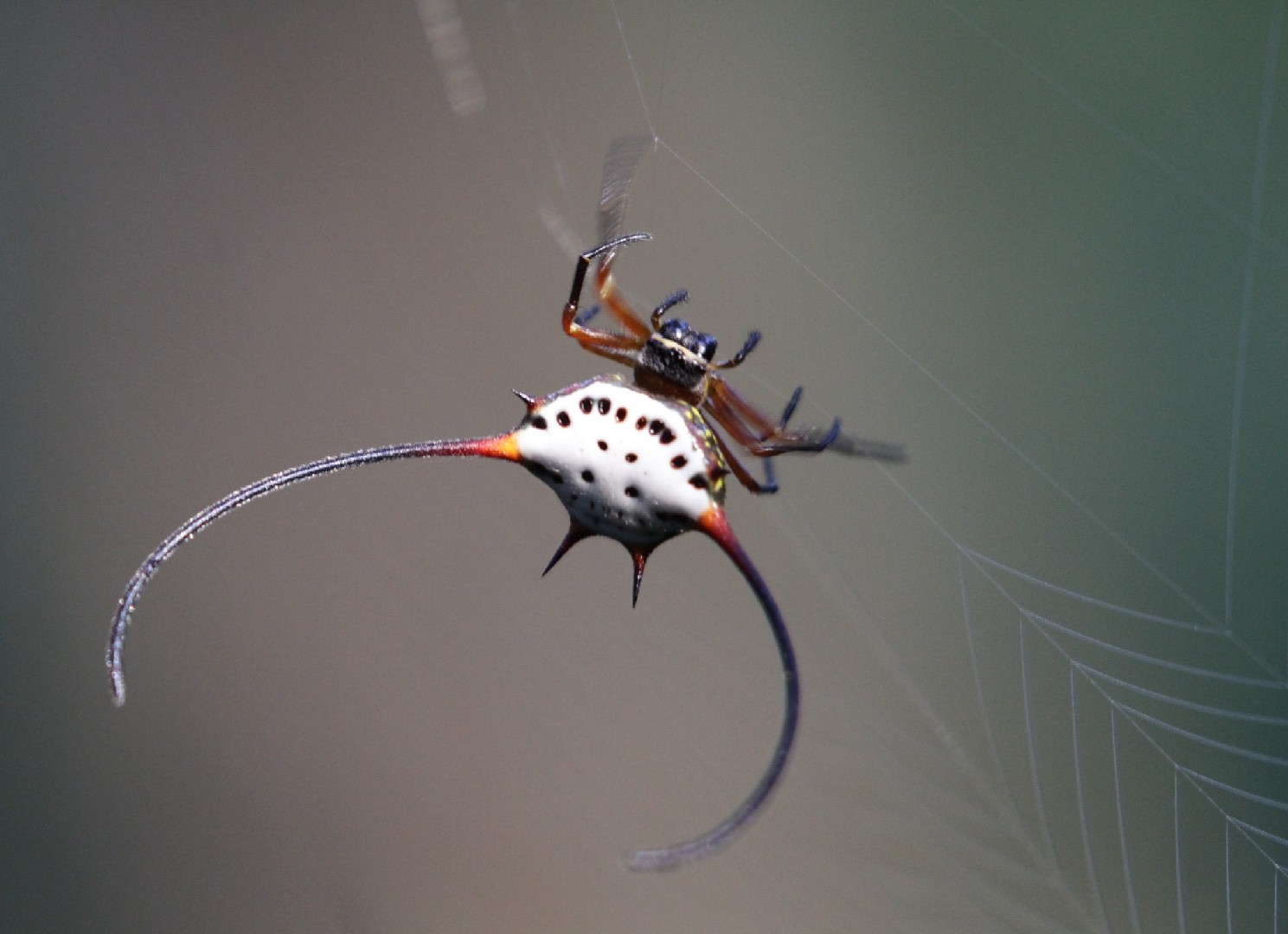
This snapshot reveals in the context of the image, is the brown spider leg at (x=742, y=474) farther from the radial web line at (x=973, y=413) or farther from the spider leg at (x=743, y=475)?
the radial web line at (x=973, y=413)

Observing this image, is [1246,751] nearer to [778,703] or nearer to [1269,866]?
[1269,866]

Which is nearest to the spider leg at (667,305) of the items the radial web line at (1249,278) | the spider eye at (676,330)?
the spider eye at (676,330)

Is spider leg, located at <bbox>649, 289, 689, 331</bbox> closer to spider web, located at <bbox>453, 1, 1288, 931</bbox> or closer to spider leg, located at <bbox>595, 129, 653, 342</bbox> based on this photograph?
spider leg, located at <bbox>595, 129, 653, 342</bbox>

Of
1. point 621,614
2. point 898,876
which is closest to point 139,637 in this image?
point 621,614

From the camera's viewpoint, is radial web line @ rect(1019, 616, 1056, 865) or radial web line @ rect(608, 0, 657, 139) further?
radial web line @ rect(1019, 616, 1056, 865)

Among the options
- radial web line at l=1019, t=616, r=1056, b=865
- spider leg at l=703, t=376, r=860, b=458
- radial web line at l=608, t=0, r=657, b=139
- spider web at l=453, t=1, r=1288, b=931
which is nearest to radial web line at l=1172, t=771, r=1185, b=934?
spider web at l=453, t=1, r=1288, b=931

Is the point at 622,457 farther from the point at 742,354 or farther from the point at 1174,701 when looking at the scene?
the point at 1174,701

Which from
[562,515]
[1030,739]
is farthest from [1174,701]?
[562,515]
